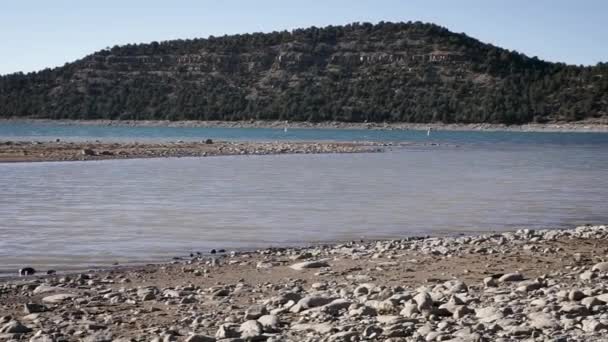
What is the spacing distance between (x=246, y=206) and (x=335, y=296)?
44.6 feet

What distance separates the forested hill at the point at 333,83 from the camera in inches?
6393

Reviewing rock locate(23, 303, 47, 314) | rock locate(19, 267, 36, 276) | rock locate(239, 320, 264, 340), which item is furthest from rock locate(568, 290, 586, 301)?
rock locate(19, 267, 36, 276)

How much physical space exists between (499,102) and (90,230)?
14744 centimetres

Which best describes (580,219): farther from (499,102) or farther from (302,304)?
(499,102)

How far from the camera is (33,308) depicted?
436 inches

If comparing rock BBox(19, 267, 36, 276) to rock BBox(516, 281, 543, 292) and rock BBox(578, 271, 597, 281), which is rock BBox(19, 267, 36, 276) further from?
rock BBox(578, 271, 597, 281)

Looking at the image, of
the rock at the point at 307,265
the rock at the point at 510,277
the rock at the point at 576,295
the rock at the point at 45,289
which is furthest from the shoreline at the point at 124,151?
the rock at the point at 576,295

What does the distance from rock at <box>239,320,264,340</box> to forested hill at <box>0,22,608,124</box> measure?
15001 cm

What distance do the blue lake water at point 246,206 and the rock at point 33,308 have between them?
12.0 feet

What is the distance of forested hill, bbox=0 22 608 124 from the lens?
533 feet

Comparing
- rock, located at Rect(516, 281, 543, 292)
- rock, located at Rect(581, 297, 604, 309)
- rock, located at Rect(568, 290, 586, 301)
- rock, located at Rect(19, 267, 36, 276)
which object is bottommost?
rock, located at Rect(19, 267, 36, 276)

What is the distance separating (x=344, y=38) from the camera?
19050 centimetres

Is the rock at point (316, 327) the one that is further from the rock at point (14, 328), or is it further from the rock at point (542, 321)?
the rock at point (14, 328)

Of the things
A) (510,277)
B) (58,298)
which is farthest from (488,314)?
(58,298)
